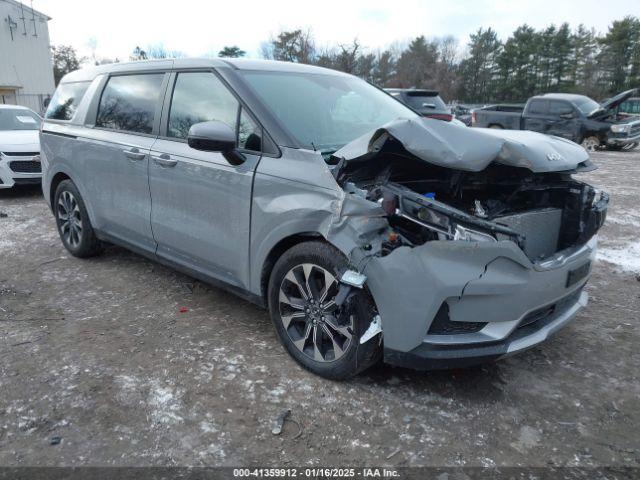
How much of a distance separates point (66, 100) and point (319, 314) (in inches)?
152

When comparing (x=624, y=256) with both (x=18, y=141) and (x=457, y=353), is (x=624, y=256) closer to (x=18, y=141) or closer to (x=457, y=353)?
(x=457, y=353)

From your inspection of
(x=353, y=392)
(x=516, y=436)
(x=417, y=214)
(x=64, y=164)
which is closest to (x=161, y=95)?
(x=64, y=164)

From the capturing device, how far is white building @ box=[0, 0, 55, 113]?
3028 cm

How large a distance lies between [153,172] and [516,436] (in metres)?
3.02

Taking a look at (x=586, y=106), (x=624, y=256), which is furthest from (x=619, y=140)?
(x=624, y=256)

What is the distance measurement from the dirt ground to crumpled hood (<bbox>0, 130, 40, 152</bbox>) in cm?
517

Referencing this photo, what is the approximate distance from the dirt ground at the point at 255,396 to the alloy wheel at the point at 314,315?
207mm

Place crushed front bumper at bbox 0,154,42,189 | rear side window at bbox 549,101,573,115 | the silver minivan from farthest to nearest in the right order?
rear side window at bbox 549,101,573,115, crushed front bumper at bbox 0,154,42,189, the silver minivan

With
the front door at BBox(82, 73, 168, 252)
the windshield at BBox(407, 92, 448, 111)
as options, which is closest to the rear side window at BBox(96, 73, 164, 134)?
the front door at BBox(82, 73, 168, 252)

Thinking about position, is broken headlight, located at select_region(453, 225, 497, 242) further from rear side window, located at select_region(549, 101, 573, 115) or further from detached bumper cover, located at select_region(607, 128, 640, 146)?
detached bumper cover, located at select_region(607, 128, 640, 146)

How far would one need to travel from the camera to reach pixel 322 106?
362 cm

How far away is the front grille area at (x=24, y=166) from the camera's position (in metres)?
8.43

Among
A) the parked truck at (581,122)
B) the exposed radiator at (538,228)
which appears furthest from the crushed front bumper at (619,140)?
the exposed radiator at (538,228)

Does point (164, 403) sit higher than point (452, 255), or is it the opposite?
point (452, 255)
